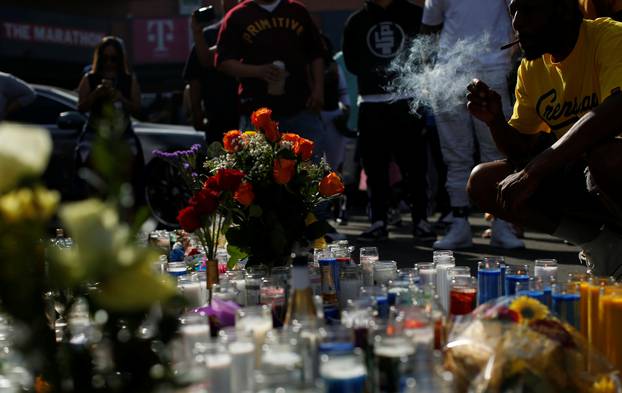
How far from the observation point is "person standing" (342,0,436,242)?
738cm

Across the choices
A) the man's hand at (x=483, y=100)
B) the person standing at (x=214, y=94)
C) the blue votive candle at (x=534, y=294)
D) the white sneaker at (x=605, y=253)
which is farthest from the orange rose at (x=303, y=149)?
the person standing at (x=214, y=94)

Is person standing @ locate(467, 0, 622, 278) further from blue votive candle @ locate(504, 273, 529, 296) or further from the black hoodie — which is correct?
the black hoodie

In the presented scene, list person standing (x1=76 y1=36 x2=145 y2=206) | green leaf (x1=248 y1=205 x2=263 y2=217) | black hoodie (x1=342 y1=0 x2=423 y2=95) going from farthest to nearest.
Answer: person standing (x1=76 y1=36 x2=145 y2=206) → black hoodie (x1=342 y1=0 x2=423 y2=95) → green leaf (x1=248 y1=205 x2=263 y2=217)

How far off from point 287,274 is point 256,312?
70 centimetres

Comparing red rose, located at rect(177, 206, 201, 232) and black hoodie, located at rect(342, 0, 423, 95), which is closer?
red rose, located at rect(177, 206, 201, 232)

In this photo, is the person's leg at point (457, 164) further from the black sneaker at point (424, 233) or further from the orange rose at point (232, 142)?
the orange rose at point (232, 142)

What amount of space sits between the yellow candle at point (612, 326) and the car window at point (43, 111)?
7.35m

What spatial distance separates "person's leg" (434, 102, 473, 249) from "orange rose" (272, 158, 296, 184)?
2.98 meters

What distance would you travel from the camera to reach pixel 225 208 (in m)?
4.01

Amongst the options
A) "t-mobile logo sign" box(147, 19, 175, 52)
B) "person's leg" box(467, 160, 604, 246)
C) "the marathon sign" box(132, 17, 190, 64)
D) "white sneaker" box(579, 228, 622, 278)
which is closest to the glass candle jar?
"person's leg" box(467, 160, 604, 246)

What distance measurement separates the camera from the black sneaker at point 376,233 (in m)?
7.52

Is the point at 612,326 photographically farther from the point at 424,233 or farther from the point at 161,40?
the point at 161,40

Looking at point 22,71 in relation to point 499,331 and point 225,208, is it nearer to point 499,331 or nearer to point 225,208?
point 225,208

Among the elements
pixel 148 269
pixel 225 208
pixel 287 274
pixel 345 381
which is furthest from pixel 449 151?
pixel 148 269
